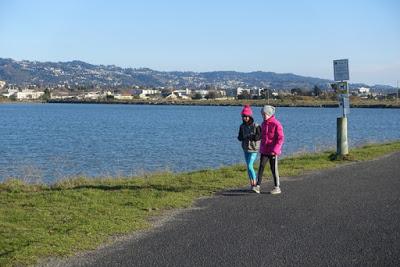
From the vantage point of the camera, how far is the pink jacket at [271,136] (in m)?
11.4

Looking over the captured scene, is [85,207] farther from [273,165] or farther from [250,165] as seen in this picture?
[273,165]

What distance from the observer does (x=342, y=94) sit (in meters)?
18.4

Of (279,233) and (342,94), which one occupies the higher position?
(342,94)

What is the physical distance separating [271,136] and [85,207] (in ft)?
13.0

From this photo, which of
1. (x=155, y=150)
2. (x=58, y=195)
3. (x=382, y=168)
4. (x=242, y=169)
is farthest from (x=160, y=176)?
(x=155, y=150)

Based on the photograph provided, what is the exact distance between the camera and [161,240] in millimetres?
7621

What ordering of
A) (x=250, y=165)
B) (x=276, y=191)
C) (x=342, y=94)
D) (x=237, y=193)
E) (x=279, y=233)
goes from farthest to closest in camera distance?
(x=342, y=94) → (x=250, y=165) → (x=237, y=193) → (x=276, y=191) → (x=279, y=233)

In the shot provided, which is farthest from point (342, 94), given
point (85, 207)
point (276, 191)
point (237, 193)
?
point (85, 207)

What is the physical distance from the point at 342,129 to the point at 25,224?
11505mm

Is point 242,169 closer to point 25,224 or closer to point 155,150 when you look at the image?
point 25,224

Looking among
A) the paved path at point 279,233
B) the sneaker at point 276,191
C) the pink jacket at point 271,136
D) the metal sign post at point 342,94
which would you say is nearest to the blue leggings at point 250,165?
the pink jacket at point 271,136

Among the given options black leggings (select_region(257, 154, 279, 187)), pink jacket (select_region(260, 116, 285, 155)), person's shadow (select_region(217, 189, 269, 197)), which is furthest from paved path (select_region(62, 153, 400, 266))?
pink jacket (select_region(260, 116, 285, 155))

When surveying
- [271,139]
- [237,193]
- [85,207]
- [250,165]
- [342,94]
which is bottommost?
[237,193]

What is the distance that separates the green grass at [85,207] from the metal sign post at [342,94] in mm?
2205
